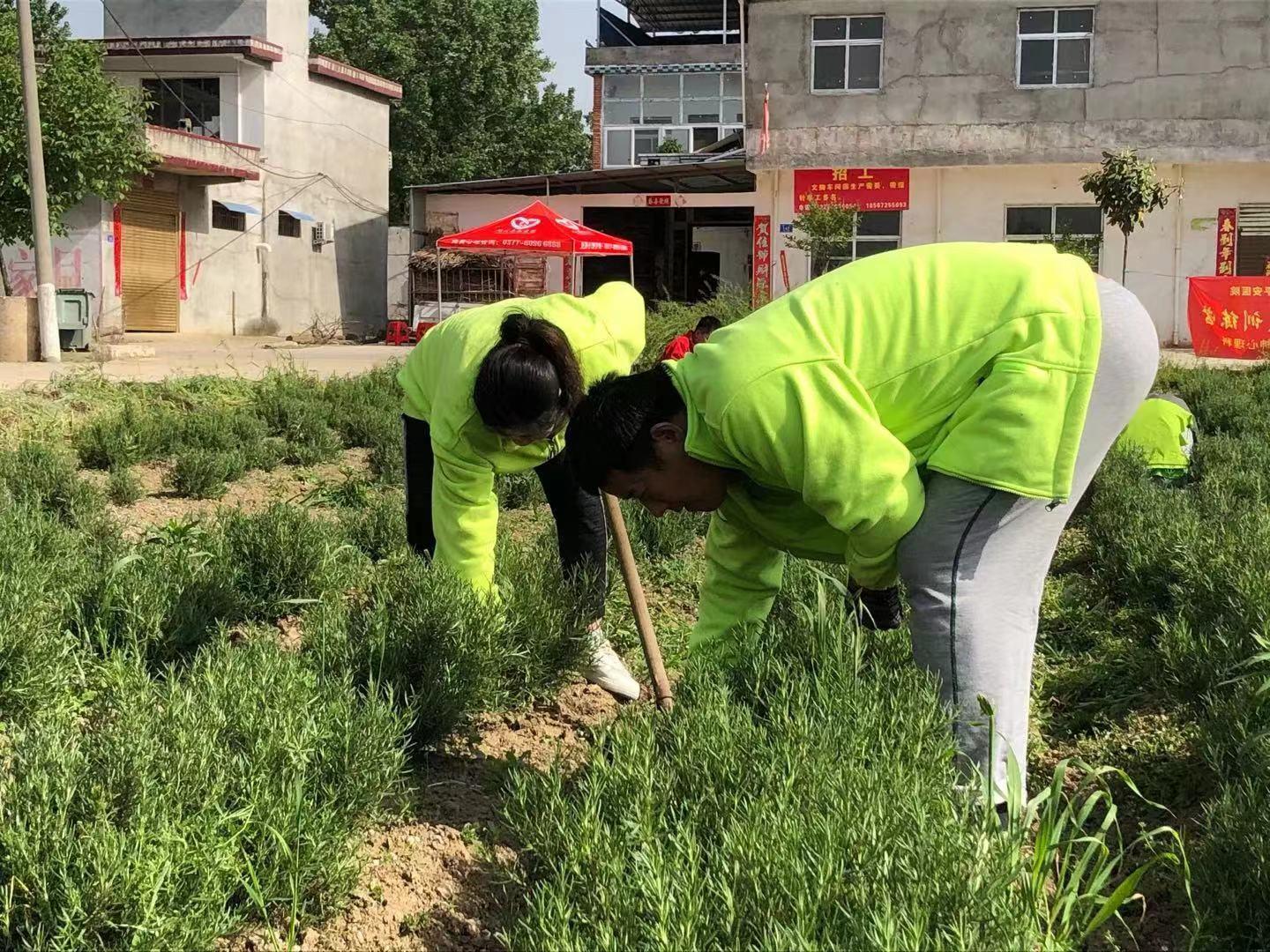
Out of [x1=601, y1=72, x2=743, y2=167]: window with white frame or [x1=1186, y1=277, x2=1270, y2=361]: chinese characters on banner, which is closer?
[x1=1186, y1=277, x2=1270, y2=361]: chinese characters on banner

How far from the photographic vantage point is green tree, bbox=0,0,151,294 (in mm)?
14977

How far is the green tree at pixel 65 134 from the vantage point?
1498 centimetres

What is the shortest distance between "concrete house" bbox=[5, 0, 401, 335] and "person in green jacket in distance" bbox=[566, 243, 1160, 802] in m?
20.0

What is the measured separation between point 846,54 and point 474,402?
1759 cm

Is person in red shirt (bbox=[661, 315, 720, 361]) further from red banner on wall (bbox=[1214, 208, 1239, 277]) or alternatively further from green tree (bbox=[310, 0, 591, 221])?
green tree (bbox=[310, 0, 591, 221])

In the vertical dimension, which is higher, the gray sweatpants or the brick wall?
the brick wall

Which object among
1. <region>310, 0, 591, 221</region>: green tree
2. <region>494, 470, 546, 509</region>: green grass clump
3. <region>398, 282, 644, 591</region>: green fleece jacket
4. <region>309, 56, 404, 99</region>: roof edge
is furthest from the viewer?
<region>310, 0, 591, 221</region>: green tree

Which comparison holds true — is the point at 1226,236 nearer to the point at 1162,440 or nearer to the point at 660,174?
the point at 660,174

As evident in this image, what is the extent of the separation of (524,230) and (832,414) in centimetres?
1449

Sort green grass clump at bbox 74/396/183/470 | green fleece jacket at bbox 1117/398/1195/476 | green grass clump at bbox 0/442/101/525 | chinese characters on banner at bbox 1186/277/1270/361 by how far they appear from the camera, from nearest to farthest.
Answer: green grass clump at bbox 0/442/101/525 → green fleece jacket at bbox 1117/398/1195/476 → green grass clump at bbox 74/396/183/470 → chinese characters on banner at bbox 1186/277/1270/361

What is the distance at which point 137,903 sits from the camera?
1.99m

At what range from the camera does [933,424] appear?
240 cm

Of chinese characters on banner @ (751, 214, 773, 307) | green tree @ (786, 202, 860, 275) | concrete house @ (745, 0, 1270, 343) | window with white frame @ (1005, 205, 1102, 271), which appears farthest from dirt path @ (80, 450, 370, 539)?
window with white frame @ (1005, 205, 1102, 271)

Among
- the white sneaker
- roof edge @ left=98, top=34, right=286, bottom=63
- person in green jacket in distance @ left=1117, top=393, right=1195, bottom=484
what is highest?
roof edge @ left=98, top=34, right=286, bottom=63
